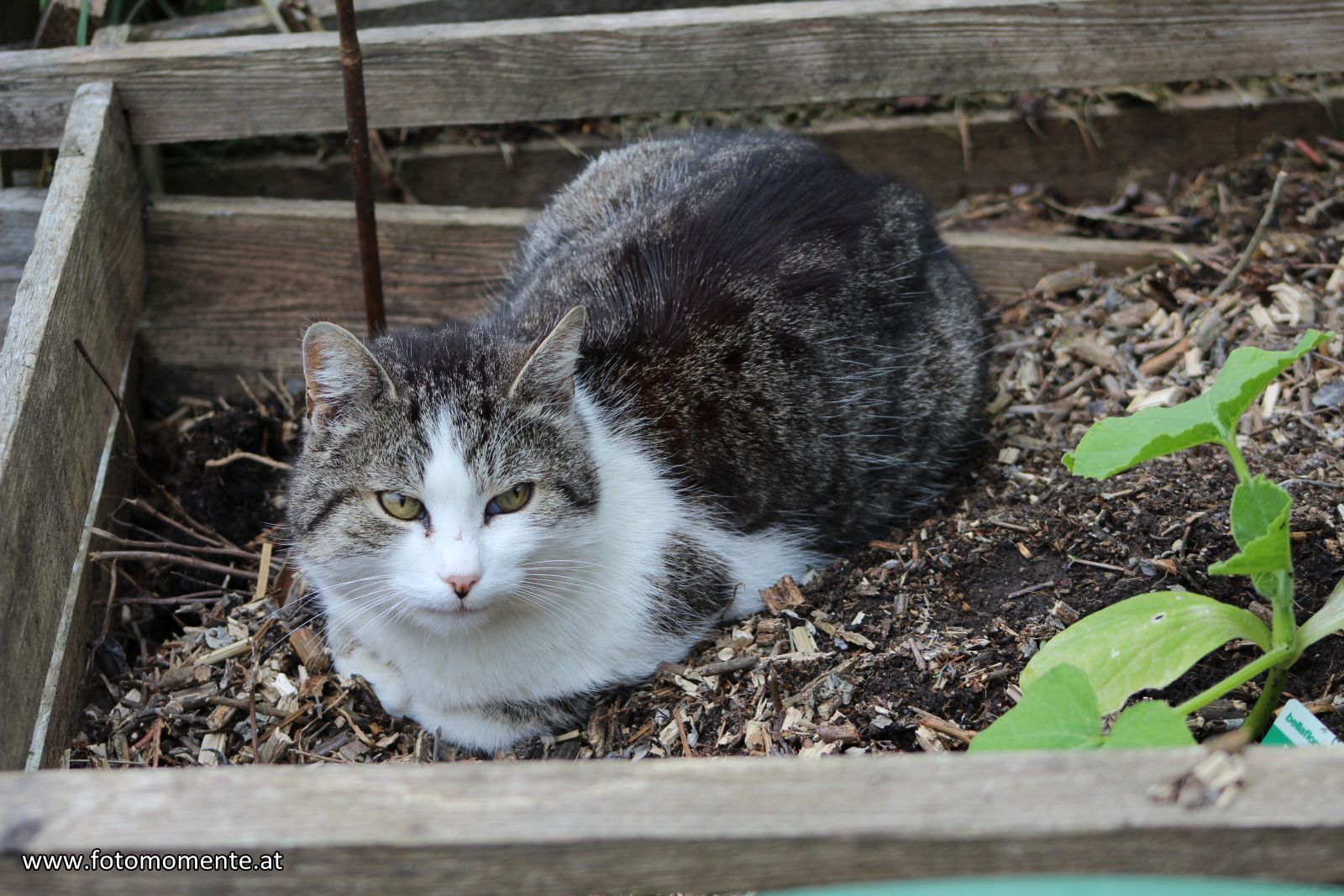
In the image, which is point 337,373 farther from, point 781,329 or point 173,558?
point 781,329

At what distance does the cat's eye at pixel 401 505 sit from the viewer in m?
2.60

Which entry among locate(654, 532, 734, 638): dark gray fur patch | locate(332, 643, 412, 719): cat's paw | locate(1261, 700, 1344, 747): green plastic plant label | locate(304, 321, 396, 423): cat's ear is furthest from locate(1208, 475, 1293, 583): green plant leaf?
locate(332, 643, 412, 719): cat's paw

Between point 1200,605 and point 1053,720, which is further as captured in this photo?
point 1200,605

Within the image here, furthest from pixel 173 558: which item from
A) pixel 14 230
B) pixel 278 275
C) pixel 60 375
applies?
pixel 14 230

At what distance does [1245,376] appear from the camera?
212cm

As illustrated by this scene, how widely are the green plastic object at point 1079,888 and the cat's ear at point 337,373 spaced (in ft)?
5.06

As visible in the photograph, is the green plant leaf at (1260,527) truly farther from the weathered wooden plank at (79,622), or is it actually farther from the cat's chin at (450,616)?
the weathered wooden plank at (79,622)

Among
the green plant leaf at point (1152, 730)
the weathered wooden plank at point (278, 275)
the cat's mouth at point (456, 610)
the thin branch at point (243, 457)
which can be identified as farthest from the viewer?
the weathered wooden plank at point (278, 275)

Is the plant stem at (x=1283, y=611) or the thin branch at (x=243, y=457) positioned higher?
the plant stem at (x=1283, y=611)

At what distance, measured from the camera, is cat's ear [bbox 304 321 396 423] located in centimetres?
253

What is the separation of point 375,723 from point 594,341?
1052 millimetres

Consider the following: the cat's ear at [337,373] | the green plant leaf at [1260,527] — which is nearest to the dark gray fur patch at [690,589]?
the cat's ear at [337,373]

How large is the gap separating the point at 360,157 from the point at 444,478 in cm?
125

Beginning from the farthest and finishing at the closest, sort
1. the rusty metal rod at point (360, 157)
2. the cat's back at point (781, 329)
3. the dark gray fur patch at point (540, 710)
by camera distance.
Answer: the rusty metal rod at point (360, 157), the cat's back at point (781, 329), the dark gray fur patch at point (540, 710)
